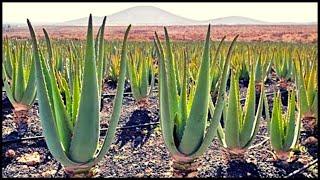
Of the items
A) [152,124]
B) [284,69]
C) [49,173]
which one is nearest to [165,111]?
[49,173]

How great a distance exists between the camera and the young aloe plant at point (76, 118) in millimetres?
1511

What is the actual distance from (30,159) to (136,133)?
41.8 inches

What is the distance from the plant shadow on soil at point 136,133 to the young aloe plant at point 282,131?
3.59 ft

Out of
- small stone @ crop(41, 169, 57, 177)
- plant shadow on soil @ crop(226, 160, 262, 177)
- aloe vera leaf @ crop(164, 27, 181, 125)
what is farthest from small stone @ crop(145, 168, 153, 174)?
aloe vera leaf @ crop(164, 27, 181, 125)

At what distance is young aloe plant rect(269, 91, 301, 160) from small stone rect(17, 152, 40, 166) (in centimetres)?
167

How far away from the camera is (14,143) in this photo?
11.6 feet

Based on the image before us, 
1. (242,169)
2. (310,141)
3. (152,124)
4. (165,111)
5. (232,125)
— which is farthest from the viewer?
(152,124)

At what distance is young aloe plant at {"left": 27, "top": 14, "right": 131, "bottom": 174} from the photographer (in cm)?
151

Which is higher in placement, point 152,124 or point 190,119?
point 190,119

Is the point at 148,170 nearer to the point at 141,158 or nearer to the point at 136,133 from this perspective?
the point at 141,158

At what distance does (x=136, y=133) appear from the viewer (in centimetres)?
388

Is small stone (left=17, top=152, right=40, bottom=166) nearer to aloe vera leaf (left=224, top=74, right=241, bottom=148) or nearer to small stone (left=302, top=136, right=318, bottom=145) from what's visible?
aloe vera leaf (left=224, top=74, right=241, bottom=148)

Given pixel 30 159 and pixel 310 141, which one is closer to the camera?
pixel 30 159

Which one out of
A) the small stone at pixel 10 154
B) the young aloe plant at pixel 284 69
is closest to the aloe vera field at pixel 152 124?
the small stone at pixel 10 154
